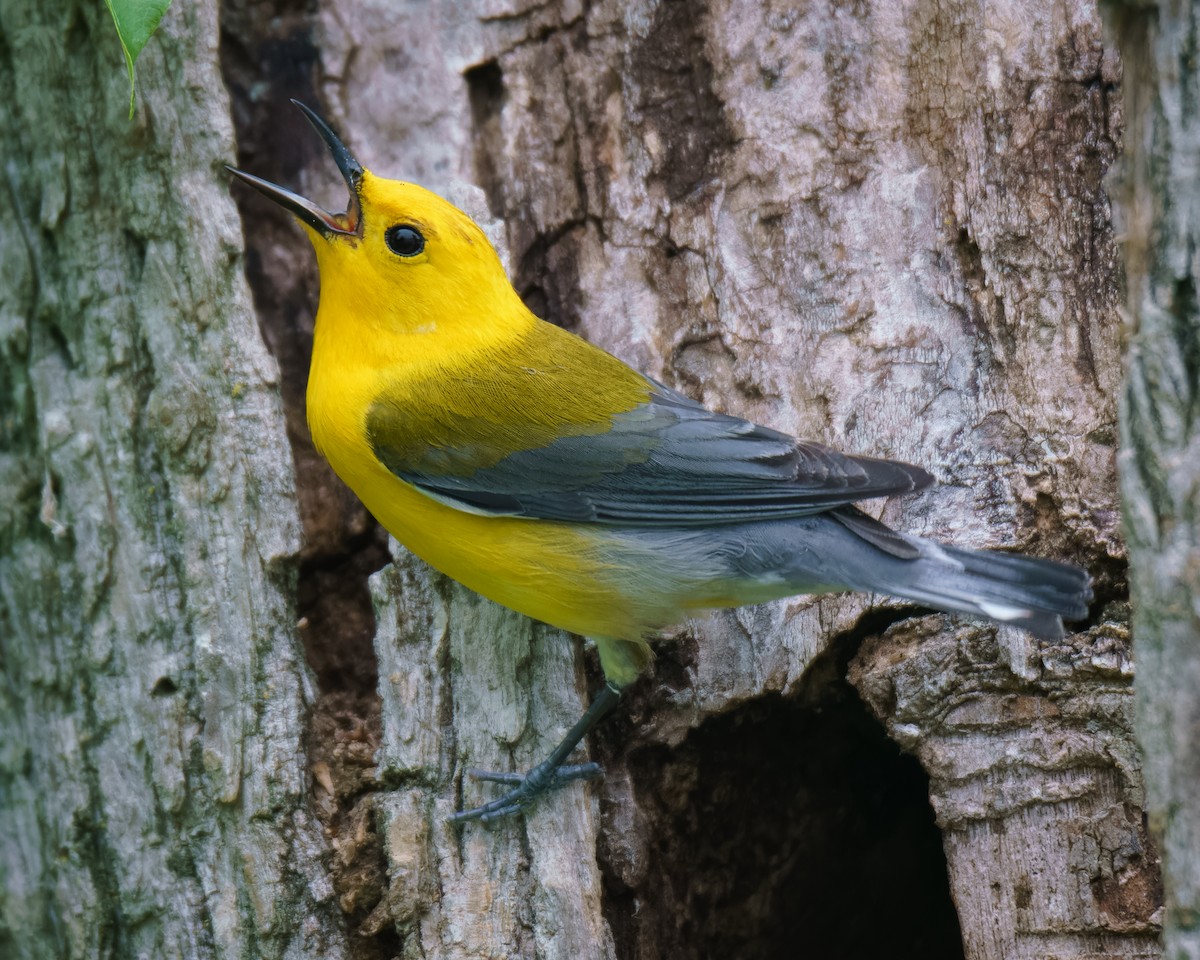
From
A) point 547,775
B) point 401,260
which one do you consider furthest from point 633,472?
point 401,260

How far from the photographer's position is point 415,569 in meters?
3.63

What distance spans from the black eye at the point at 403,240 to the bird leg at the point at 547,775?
1.52 m

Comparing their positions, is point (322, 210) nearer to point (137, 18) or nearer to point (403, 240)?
point (403, 240)

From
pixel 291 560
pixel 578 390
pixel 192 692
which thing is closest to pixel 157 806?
Result: pixel 192 692

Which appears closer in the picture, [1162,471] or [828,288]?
[1162,471]

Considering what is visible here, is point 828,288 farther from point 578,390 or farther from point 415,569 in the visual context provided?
point 415,569

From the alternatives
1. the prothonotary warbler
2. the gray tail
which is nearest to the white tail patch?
the gray tail

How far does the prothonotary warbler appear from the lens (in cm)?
327

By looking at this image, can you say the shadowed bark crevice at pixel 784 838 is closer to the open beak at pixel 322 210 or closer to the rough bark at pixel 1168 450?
the rough bark at pixel 1168 450

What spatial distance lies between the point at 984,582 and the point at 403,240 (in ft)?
6.74

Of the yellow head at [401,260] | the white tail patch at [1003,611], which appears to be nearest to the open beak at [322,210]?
the yellow head at [401,260]

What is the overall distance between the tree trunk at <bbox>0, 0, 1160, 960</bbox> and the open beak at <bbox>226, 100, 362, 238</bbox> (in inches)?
11.2

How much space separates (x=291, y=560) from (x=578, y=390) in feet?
3.34

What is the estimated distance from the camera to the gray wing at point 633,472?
134 inches
